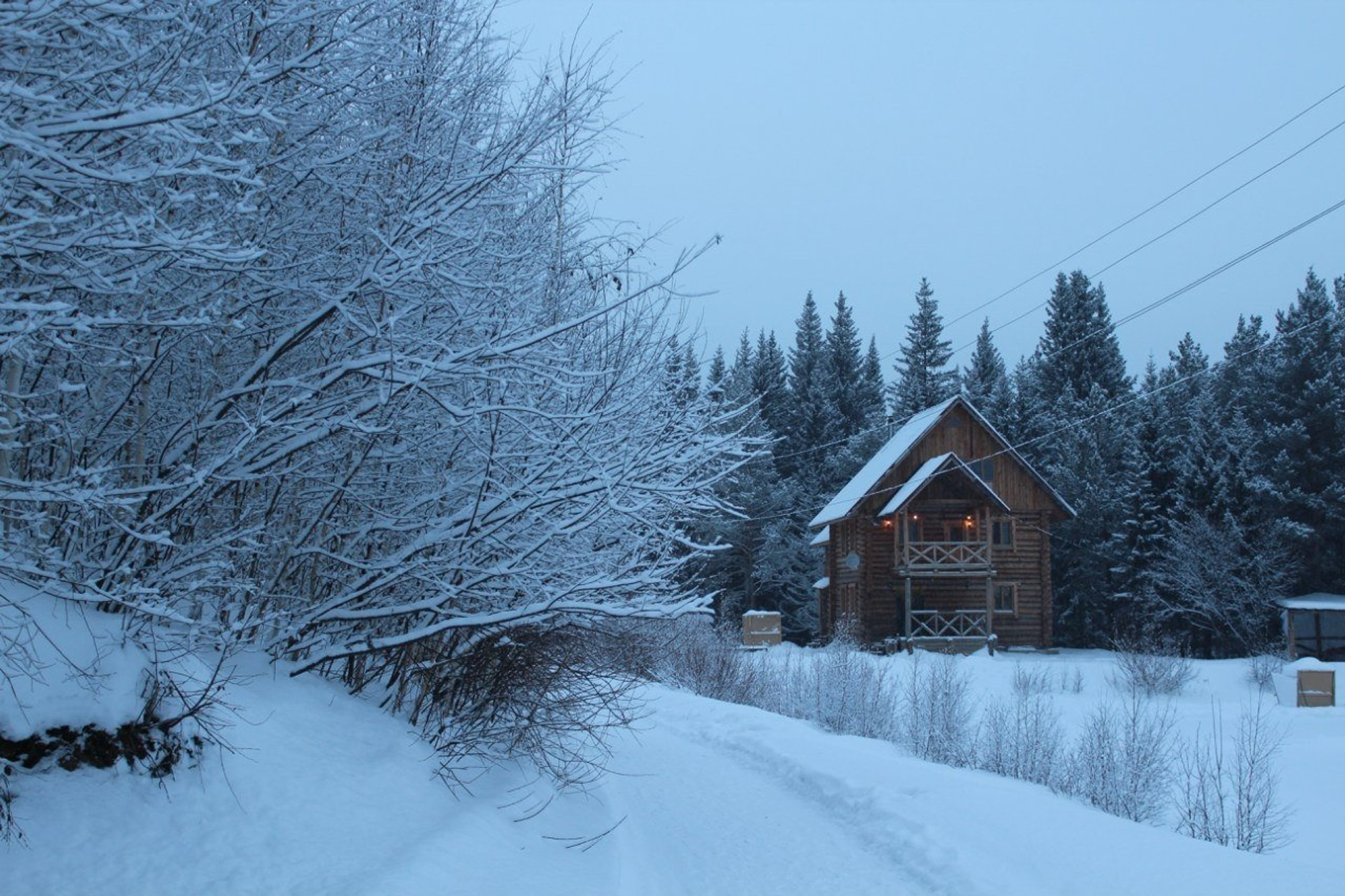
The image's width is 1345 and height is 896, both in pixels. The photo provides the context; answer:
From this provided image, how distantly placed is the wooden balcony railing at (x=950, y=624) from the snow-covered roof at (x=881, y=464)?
167 inches

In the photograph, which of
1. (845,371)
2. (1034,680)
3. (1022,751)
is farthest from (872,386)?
(1022,751)

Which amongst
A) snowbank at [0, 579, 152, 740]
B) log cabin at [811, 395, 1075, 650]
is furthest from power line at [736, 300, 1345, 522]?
snowbank at [0, 579, 152, 740]

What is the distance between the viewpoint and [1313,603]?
31781 mm

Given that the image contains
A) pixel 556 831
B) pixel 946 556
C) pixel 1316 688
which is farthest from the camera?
pixel 946 556

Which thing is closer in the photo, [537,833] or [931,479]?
[537,833]

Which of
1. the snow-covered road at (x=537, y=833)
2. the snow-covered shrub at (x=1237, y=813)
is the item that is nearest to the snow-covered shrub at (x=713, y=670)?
the snow-covered shrub at (x=1237, y=813)

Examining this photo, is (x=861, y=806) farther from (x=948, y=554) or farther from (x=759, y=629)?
(x=948, y=554)

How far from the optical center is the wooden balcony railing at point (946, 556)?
109ft

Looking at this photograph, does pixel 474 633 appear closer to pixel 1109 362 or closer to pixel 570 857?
pixel 570 857

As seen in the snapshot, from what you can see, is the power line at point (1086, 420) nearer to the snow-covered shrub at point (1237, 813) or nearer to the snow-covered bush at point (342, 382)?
the snow-covered shrub at point (1237, 813)

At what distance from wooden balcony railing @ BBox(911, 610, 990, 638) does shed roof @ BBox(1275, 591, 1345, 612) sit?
29.2ft

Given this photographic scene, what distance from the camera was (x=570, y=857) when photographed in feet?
22.4

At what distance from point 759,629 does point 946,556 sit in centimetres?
683

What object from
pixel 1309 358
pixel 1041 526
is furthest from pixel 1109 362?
pixel 1041 526
